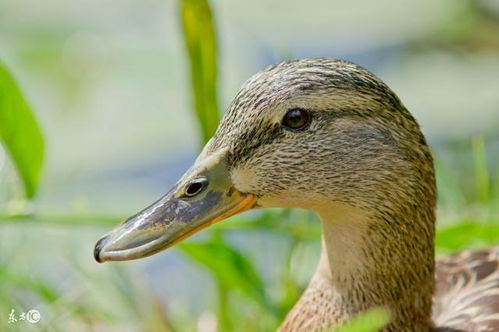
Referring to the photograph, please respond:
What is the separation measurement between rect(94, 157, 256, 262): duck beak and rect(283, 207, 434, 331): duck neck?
29cm

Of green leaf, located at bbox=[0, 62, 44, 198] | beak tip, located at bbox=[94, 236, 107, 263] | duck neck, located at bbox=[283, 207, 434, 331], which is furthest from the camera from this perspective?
green leaf, located at bbox=[0, 62, 44, 198]

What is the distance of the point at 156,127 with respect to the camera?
5.02 meters

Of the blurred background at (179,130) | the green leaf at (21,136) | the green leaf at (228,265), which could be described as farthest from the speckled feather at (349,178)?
the green leaf at (21,136)

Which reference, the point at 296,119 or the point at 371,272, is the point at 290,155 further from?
the point at 371,272

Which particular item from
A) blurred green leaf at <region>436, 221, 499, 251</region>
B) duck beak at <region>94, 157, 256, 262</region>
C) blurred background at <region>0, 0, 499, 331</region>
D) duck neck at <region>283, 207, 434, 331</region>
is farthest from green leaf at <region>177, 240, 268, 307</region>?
blurred green leaf at <region>436, 221, 499, 251</region>

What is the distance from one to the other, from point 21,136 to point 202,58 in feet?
1.84

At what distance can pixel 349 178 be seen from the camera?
2809 millimetres

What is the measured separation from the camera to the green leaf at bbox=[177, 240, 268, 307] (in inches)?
126

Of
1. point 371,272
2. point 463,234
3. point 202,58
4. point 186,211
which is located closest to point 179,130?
point 202,58

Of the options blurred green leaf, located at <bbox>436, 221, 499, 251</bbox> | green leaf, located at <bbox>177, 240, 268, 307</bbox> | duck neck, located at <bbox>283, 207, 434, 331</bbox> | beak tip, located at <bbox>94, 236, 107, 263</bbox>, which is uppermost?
blurred green leaf, located at <bbox>436, 221, 499, 251</bbox>

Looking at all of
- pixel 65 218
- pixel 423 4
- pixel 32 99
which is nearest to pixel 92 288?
pixel 65 218

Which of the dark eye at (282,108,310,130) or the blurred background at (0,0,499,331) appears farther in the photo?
the blurred background at (0,0,499,331)

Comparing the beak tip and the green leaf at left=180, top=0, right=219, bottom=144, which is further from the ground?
the green leaf at left=180, top=0, right=219, bottom=144

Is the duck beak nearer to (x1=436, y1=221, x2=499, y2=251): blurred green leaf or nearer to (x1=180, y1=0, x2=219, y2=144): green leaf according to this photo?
(x1=180, y1=0, x2=219, y2=144): green leaf
